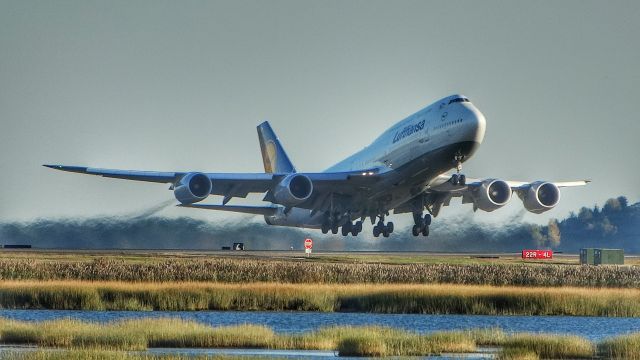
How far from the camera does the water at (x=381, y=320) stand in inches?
1748

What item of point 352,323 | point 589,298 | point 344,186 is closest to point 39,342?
point 352,323

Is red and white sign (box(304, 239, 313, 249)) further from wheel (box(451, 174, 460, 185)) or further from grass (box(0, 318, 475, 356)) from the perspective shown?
grass (box(0, 318, 475, 356))

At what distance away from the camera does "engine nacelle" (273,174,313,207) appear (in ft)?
238

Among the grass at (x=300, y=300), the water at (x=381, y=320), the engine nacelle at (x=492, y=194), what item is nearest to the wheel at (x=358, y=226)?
the engine nacelle at (x=492, y=194)

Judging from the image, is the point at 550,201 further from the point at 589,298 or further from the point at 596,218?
the point at 596,218

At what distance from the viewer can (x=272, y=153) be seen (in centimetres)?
9419

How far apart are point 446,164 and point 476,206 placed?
43.3ft

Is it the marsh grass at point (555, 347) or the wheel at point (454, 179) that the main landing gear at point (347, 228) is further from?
the marsh grass at point (555, 347)

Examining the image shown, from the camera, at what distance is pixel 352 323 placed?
45.4 m

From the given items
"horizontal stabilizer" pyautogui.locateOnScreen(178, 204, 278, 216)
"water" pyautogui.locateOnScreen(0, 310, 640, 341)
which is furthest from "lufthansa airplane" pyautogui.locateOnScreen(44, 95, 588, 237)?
"water" pyautogui.locateOnScreen(0, 310, 640, 341)

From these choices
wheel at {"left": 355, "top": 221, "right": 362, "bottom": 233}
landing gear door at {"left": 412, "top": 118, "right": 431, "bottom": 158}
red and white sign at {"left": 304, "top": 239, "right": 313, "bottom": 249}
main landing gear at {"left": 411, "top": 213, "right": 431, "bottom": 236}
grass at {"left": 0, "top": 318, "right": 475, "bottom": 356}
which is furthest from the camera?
red and white sign at {"left": 304, "top": 239, "right": 313, "bottom": 249}

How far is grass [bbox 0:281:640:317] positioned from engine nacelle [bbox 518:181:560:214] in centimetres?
2377

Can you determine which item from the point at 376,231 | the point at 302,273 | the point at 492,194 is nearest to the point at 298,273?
the point at 302,273

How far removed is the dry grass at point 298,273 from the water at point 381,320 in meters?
13.1
